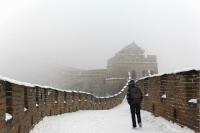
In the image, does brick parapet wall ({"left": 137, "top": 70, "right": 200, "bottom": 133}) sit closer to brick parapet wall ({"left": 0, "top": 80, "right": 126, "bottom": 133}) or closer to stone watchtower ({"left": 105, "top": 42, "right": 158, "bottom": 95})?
brick parapet wall ({"left": 0, "top": 80, "right": 126, "bottom": 133})

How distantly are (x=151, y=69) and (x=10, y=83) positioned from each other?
7417 cm

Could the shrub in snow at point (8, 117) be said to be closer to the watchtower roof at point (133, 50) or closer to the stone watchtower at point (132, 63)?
the stone watchtower at point (132, 63)

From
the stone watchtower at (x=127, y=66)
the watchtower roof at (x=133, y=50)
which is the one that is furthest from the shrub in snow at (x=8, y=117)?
the watchtower roof at (x=133, y=50)

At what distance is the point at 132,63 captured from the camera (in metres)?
78.1

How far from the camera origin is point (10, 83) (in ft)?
22.0

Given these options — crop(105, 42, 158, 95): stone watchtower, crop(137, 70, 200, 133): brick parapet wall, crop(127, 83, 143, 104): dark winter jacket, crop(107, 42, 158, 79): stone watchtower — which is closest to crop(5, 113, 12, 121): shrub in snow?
crop(137, 70, 200, 133): brick parapet wall

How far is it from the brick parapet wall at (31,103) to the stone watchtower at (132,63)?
47222 millimetres

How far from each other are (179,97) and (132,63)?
2724 inches

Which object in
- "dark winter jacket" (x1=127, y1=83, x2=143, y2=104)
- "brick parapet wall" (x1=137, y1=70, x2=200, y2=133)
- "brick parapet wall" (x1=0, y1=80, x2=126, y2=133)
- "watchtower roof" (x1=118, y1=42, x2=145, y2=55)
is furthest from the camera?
"watchtower roof" (x1=118, y1=42, x2=145, y2=55)

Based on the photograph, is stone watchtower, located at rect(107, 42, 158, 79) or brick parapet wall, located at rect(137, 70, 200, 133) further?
stone watchtower, located at rect(107, 42, 158, 79)

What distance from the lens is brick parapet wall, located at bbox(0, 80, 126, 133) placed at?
6.41 meters

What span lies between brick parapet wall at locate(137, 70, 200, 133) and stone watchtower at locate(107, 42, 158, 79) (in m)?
64.7

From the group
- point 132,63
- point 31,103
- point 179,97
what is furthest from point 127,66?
point 179,97

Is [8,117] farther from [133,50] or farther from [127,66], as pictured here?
[133,50]
